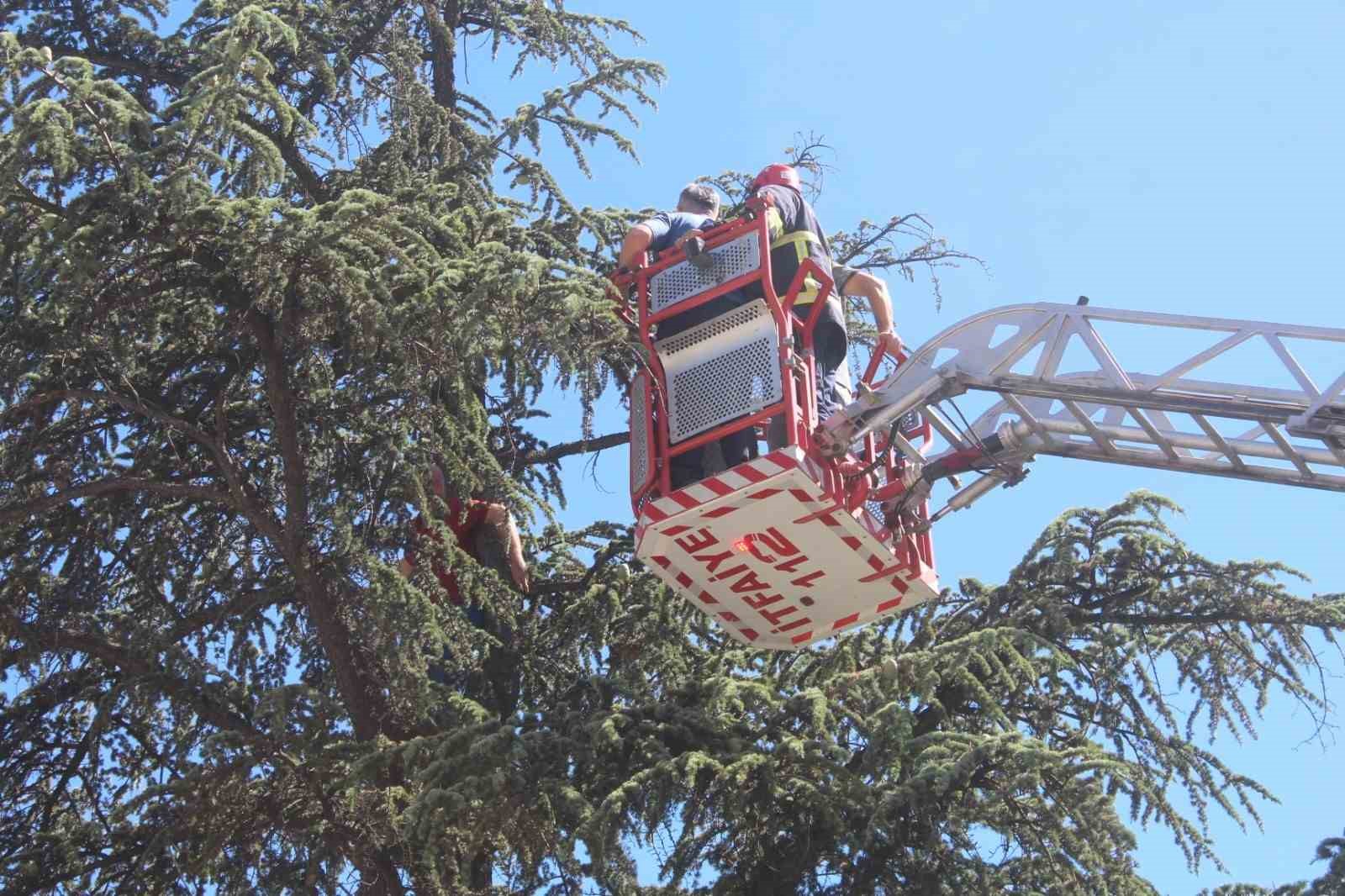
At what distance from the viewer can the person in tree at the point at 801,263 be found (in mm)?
10516

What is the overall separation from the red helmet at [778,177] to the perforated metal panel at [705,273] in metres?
0.84

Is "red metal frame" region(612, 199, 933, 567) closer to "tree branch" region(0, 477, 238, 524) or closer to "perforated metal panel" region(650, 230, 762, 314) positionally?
A: "perforated metal panel" region(650, 230, 762, 314)

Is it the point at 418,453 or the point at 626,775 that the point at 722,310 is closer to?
the point at 418,453

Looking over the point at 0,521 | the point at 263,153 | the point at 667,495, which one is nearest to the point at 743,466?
the point at 667,495

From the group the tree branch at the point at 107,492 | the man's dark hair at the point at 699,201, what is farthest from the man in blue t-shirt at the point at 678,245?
the tree branch at the point at 107,492

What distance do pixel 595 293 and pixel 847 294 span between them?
2138 millimetres

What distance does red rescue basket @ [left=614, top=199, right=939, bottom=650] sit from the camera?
994 centimetres

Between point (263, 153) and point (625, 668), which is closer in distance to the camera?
point (263, 153)

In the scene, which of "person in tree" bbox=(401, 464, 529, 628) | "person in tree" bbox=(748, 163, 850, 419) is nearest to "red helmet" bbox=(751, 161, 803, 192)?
"person in tree" bbox=(748, 163, 850, 419)

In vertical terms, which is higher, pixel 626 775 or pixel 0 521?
pixel 0 521

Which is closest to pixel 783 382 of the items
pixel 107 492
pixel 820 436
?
pixel 820 436

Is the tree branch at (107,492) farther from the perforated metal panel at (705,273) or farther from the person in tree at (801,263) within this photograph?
the person in tree at (801,263)

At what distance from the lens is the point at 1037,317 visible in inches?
392

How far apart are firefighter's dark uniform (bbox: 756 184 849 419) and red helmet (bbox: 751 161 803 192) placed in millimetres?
178
